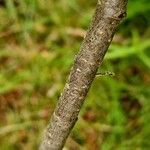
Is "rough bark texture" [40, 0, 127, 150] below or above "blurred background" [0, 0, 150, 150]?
above

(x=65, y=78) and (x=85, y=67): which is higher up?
(x=85, y=67)

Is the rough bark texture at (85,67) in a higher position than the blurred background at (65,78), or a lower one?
higher

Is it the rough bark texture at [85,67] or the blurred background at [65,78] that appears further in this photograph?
the blurred background at [65,78]

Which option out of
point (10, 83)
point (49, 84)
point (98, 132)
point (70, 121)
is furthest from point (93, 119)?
point (70, 121)

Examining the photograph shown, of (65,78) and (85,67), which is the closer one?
(85,67)
